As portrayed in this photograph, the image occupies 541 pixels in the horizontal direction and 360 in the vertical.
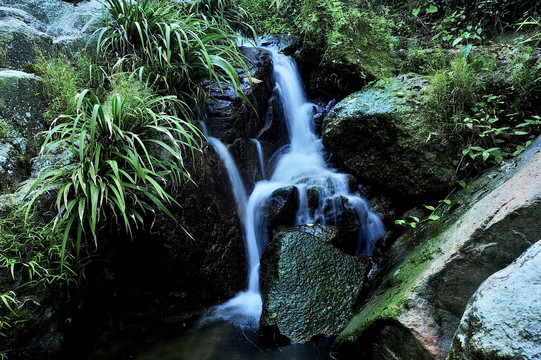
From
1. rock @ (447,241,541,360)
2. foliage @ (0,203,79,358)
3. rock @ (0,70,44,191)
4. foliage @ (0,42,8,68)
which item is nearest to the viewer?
rock @ (447,241,541,360)

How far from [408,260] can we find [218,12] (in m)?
5.06

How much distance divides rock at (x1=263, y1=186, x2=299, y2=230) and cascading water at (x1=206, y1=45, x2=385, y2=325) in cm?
8

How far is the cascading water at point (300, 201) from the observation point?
3.47 meters

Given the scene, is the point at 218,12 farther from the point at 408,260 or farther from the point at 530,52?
the point at 408,260

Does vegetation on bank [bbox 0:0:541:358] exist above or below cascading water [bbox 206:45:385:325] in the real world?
above

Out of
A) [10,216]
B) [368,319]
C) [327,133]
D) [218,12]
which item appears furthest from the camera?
[218,12]

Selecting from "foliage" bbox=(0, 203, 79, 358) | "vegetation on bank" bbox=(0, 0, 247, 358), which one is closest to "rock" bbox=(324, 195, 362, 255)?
"vegetation on bank" bbox=(0, 0, 247, 358)

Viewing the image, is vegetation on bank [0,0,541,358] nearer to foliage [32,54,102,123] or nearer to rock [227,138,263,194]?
foliage [32,54,102,123]

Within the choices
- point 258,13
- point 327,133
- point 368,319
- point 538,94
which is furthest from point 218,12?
point 368,319

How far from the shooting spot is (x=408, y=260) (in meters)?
2.61

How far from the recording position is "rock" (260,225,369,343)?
279 cm

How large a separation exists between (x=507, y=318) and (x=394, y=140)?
8.72ft

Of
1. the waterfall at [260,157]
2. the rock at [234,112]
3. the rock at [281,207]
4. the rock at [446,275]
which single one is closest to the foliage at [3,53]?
the rock at [234,112]

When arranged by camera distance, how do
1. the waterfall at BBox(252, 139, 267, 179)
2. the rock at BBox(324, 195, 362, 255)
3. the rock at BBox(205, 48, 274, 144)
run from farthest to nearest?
1. the waterfall at BBox(252, 139, 267, 179)
2. the rock at BBox(205, 48, 274, 144)
3. the rock at BBox(324, 195, 362, 255)
